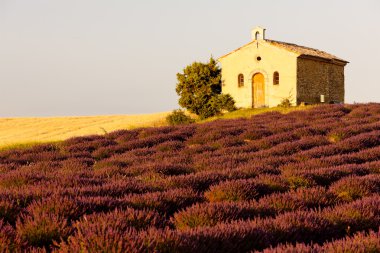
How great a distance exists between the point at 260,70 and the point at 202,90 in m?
5.26

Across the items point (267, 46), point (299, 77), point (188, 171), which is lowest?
point (188, 171)

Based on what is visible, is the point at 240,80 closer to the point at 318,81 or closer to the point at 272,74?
the point at 272,74

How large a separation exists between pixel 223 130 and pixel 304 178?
9.75m

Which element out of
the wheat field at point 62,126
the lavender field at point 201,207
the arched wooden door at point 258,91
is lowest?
the wheat field at point 62,126

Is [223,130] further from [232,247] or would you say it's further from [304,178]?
[232,247]

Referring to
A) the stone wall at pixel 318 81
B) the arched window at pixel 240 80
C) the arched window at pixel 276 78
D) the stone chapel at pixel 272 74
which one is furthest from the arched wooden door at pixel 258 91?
the stone wall at pixel 318 81

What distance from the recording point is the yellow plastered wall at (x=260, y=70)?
1496 inches

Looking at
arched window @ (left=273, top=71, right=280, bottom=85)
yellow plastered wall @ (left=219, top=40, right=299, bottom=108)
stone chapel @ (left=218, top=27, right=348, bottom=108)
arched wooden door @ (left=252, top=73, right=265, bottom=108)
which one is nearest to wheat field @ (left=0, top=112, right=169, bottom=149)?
yellow plastered wall @ (left=219, top=40, right=299, bottom=108)

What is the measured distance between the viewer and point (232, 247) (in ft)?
14.3

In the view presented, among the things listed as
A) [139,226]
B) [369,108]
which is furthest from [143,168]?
[369,108]

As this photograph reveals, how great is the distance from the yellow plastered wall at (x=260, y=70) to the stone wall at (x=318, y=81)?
2.46 ft

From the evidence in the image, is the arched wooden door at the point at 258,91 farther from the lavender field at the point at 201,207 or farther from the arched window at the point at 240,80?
the lavender field at the point at 201,207

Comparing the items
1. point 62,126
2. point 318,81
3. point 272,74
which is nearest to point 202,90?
point 272,74

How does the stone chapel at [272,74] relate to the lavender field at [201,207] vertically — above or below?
above
